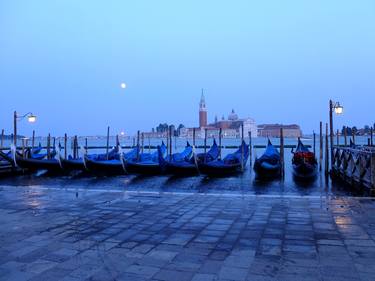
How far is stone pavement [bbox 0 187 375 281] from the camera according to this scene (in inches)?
135

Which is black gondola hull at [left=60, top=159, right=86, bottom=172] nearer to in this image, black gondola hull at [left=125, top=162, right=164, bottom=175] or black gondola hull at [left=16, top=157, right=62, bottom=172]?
black gondola hull at [left=16, top=157, right=62, bottom=172]

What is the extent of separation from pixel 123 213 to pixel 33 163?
11874 mm

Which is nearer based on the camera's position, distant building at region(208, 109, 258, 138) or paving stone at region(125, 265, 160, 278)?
paving stone at region(125, 265, 160, 278)

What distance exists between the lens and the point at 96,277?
3312 mm

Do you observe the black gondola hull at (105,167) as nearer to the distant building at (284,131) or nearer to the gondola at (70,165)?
the gondola at (70,165)

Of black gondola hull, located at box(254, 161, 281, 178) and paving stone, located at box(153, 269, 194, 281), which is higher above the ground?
paving stone, located at box(153, 269, 194, 281)

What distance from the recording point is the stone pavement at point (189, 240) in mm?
3436

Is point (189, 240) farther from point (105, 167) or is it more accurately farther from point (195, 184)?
point (105, 167)

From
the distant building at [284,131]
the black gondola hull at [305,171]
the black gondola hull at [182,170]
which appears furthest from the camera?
the distant building at [284,131]

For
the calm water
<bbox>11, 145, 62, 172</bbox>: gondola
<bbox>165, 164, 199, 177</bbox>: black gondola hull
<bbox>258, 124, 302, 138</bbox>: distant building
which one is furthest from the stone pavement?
<bbox>258, 124, 302, 138</bbox>: distant building

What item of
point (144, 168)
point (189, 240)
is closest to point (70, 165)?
point (144, 168)

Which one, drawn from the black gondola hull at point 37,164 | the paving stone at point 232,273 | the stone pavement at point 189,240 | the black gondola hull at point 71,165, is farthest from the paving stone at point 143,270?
the black gondola hull at point 37,164

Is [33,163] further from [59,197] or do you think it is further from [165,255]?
[165,255]

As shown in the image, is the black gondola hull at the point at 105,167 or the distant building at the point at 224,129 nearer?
the black gondola hull at the point at 105,167
